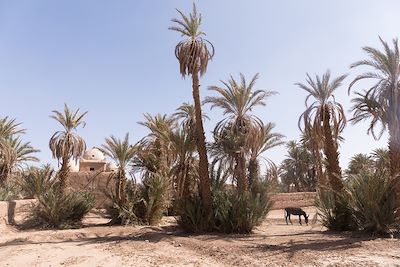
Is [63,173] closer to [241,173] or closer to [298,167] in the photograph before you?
[241,173]

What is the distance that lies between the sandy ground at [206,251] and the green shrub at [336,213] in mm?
1814

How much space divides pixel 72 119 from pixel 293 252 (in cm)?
1639

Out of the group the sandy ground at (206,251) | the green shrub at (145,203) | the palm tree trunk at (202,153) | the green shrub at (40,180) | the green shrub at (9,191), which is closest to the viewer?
the sandy ground at (206,251)

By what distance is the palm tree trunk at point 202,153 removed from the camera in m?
16.3

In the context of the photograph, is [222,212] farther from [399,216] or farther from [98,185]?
[98,185]

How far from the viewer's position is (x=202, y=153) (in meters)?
17.0

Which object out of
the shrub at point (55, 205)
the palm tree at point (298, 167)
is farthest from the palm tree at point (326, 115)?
the palm tree at point (298, 167)

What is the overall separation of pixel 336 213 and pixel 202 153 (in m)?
6.23

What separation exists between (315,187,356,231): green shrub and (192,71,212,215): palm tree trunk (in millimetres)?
5023

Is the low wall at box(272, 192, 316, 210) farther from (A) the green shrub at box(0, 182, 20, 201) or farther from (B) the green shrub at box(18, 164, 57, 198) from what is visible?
(A) the green shrub at box(0, 182, 20, 201)

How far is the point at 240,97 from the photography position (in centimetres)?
2370

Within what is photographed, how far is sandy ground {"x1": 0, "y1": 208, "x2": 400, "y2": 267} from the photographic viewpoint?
10.1 m

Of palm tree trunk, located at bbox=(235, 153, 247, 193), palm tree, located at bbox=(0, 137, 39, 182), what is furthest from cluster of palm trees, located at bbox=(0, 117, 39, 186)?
palm tree trunk, located at bbox=(235, 153, 247, 193)

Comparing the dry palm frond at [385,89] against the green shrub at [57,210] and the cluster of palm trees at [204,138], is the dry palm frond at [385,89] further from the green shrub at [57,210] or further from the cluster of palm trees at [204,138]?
the green shrub at [57,210]
